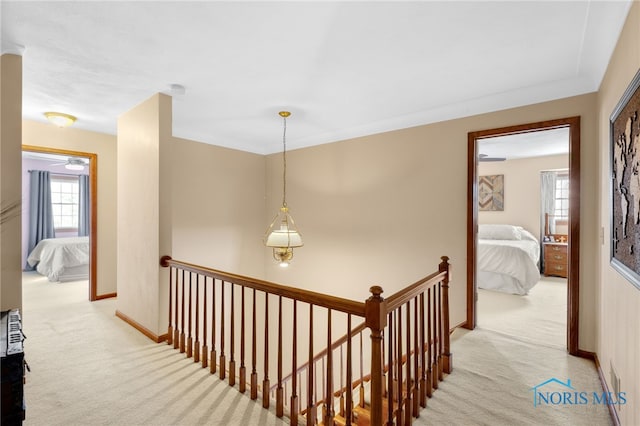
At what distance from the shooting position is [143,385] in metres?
2.14

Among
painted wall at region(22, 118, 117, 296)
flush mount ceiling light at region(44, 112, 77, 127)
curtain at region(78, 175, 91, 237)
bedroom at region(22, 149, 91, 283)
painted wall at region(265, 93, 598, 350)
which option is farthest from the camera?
curtain at region(78, 175, 91, 237)

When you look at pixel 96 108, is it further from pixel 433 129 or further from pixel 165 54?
pixel 433 129

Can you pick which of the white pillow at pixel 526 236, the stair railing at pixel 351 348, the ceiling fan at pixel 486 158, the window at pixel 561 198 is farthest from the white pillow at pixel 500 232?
the stair railing at pixel 351 348

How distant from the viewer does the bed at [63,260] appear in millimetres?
5320

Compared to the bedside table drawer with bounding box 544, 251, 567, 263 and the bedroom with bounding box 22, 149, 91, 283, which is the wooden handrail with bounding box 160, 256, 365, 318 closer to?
the bedroom with bounding box 22, 149, 91, 283

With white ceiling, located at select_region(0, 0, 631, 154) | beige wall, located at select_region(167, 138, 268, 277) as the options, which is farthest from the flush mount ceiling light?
beige wall, located at select_region(167, 138, 268, 277)

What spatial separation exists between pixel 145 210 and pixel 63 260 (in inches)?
147

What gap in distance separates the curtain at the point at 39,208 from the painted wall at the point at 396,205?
213 inches

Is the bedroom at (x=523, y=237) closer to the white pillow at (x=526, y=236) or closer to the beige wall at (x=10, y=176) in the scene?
the white pillow at (x=526, y=236)

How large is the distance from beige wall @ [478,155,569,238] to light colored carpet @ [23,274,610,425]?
14.1 feet

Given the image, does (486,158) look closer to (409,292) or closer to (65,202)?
(409,292)

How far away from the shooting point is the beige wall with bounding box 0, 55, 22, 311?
2.08 m

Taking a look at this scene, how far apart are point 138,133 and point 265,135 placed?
174 cm

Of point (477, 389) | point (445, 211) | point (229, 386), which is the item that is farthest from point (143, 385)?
point (445, 211)
